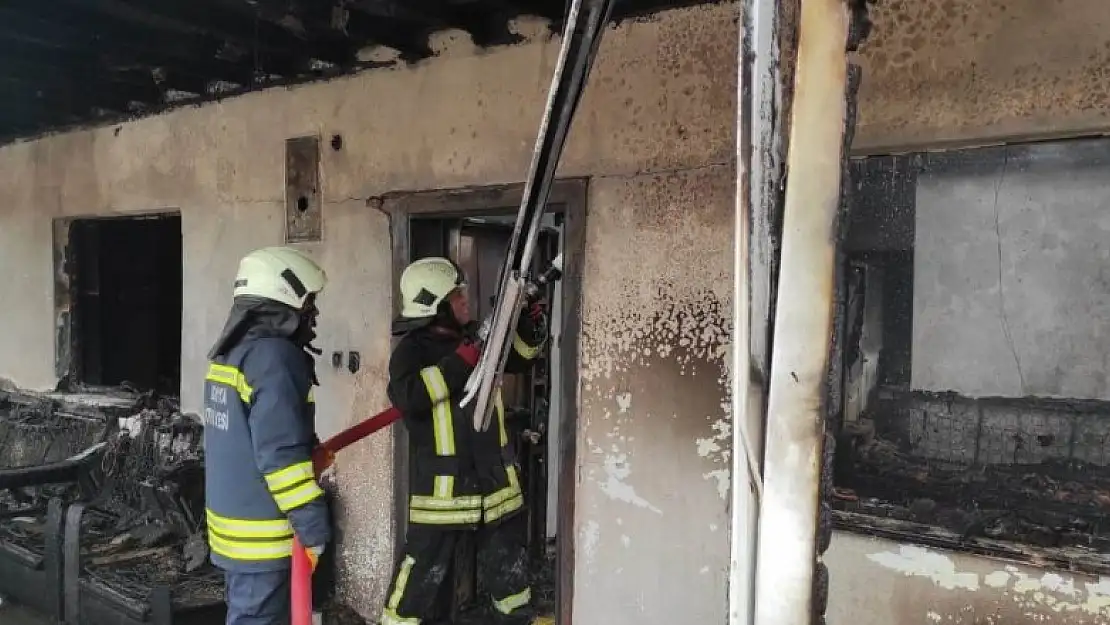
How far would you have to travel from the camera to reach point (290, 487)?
2918 millimetres

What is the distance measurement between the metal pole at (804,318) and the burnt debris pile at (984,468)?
6.38ft

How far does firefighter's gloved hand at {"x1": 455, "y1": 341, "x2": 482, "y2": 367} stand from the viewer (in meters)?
3.58

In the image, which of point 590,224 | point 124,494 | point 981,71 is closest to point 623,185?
point 590,224

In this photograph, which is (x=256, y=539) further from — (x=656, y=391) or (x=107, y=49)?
(x=107, y=49)

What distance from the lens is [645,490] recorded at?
11.1 feet

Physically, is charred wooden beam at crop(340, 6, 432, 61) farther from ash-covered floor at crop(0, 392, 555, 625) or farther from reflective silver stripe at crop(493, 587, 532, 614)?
ash-covered floor at crop(0, 392, 555, 625)

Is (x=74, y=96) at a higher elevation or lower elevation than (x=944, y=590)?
higher

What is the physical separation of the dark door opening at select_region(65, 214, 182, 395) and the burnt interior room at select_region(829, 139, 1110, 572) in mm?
5295

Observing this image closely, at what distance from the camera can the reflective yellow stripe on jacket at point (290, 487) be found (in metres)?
2.91

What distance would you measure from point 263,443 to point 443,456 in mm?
958

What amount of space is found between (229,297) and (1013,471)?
14.7 feet

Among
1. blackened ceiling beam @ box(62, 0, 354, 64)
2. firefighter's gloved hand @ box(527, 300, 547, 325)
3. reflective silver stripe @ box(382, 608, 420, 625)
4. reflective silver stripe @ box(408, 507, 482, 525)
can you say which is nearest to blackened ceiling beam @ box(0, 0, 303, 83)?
blackened ceiling beam @ box(62, 0, 354, 64)

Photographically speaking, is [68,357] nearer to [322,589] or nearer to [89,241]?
[89,241]

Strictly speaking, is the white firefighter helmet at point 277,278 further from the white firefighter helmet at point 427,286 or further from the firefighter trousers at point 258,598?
the firefighter trousers at point 258,598
